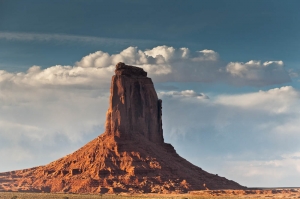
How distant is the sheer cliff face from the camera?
168625 millimetres

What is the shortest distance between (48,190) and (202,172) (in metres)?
49.1

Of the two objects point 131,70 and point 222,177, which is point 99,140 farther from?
point 222,177

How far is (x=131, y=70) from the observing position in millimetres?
178500

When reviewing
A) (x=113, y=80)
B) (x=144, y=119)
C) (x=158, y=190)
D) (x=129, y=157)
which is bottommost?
(x=158, y=190)

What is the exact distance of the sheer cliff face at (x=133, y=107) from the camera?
553ft

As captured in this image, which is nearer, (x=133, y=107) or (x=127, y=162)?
(x=127, y=162)

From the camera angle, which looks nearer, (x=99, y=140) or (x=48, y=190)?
(x=48, y=190)

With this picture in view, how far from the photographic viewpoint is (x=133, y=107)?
17512cm

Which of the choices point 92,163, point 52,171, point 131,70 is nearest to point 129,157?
point 92,163

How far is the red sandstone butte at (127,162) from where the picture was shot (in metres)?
146

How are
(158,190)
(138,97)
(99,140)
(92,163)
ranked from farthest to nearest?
1. (138,97)
2. (99,140)
3. (92,163)
4. (158,190)

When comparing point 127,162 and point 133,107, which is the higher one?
point 133,107

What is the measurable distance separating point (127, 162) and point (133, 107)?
26573 millimetres

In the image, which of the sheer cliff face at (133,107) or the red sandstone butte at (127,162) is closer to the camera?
the red sandstone butte at (127,162)
